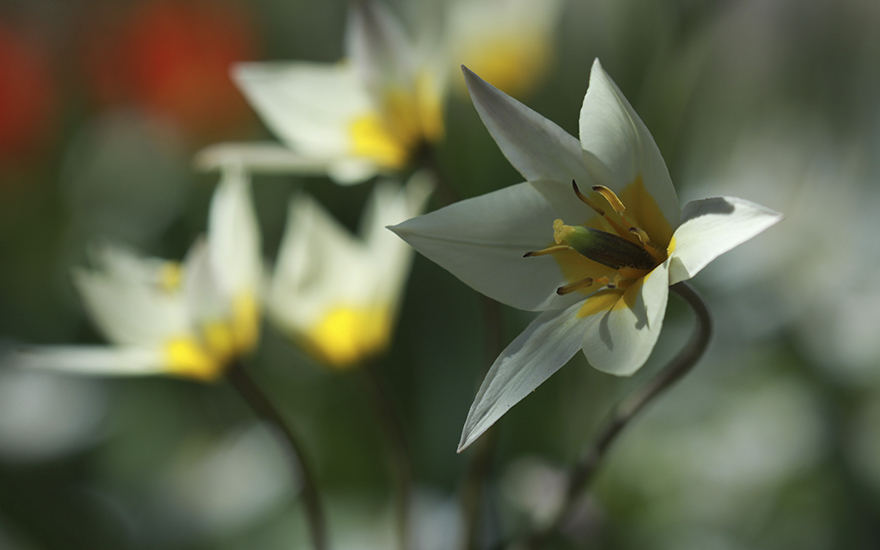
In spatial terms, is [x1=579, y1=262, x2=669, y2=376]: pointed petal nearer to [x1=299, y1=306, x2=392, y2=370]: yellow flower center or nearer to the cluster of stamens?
the cluster of stamens

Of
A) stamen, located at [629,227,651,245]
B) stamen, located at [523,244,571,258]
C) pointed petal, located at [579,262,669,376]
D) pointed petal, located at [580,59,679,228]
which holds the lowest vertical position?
pointed petal, located at [579,262,669,376]

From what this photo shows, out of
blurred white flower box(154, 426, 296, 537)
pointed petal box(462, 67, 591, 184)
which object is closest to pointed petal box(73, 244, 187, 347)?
pointed petal box(462, 67, 591, 184)

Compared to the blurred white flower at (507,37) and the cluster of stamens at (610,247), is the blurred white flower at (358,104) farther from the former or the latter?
the blurred white flower at (507,37)

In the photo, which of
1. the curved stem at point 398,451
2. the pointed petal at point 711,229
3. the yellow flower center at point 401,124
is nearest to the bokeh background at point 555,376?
the curved stem at point 398,451

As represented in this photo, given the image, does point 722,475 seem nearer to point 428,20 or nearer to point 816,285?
point 816,285

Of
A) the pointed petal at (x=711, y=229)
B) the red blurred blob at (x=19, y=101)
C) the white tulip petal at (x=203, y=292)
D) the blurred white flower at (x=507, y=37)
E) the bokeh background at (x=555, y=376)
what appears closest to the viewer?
the pointed petal at (x=711, y=229)

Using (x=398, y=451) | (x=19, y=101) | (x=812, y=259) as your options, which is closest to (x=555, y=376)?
(x=812, y=259)

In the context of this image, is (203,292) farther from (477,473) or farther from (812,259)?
(812,259)
